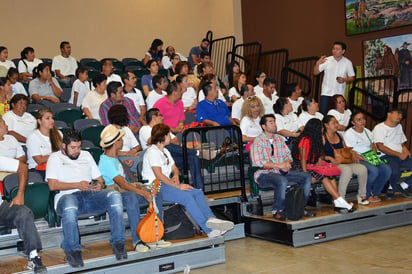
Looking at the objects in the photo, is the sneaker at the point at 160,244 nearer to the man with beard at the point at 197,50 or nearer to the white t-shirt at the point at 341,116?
the white t-shirt at the point at 341,116

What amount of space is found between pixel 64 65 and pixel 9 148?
212 inches

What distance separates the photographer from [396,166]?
845cm

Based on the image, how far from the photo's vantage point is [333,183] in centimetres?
754

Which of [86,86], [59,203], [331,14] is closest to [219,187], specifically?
[59,203]

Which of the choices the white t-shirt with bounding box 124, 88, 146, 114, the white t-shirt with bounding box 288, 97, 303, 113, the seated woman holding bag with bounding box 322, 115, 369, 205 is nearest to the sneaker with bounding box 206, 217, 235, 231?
the seated woman holding bag with bounding box 322, 115, 369, 205

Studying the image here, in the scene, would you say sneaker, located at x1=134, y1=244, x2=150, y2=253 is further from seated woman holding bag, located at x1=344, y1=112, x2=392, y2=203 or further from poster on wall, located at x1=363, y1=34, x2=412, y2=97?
poster on wall, located at x1=363, y1=34, x2=412, y2=97

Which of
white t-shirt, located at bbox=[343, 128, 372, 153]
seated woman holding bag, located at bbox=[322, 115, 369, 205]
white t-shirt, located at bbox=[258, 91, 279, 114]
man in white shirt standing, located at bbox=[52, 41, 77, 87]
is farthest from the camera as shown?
man in white shirt standing, located at bbox=[52, 41, 77, 87]

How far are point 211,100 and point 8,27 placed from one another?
6.53m

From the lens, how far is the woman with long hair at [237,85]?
36.1 ft

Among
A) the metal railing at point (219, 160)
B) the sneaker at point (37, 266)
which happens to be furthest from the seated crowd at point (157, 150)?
the metal railing at point (219, 160)

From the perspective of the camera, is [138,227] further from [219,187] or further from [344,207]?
[344,207]

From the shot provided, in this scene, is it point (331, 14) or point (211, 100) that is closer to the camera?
point (211, 100)

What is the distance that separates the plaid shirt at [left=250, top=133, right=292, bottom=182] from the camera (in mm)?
7395

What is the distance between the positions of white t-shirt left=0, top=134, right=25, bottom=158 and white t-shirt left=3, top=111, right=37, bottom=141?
1.07 m
